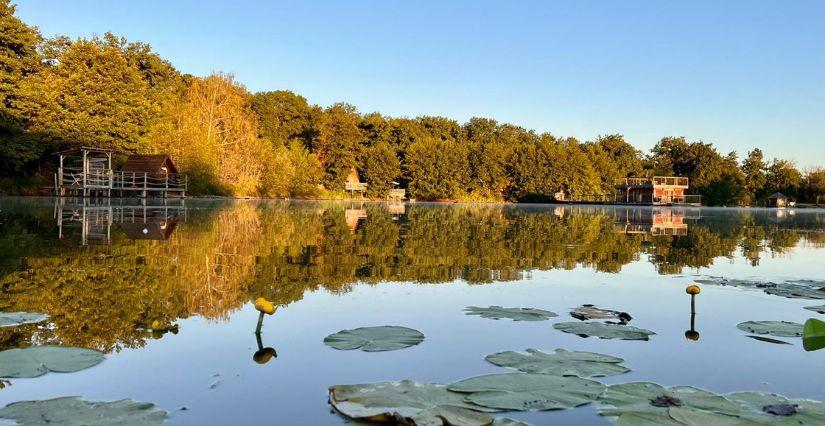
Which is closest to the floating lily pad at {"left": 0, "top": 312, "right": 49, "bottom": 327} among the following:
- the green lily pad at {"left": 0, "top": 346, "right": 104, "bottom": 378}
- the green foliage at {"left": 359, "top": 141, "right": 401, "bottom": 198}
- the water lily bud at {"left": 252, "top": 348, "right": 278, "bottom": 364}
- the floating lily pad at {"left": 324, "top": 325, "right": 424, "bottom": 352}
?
the green lily pad at {"left": 0, "top": 346, "right": 104, "bottom": 378}

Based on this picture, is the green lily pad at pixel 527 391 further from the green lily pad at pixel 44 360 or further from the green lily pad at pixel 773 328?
the green lily pad at pixel 773 328

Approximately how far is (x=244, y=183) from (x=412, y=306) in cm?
4184

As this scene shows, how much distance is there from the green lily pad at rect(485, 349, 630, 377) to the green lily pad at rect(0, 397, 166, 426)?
1.77m

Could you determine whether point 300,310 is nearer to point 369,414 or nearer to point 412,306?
point 412,306

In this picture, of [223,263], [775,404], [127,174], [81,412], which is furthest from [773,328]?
[127,174]

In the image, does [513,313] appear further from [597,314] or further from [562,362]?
[562,362]

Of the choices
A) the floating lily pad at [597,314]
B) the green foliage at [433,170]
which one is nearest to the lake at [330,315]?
the floating lily pad at [597,314]

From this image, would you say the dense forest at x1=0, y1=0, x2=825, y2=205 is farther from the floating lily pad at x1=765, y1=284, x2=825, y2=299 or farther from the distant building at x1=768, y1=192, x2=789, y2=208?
the floating lily pad at x1=765, y1=284, x2=825, y2=299

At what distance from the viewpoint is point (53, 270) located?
599 cm

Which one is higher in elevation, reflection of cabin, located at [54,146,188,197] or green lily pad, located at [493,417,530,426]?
reflection of cabin, located at [54,146,188,197]

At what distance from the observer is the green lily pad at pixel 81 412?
2.17 m

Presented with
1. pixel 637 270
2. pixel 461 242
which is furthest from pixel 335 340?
pixel 461 242

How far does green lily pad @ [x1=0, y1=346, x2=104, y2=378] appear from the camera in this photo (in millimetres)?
2771

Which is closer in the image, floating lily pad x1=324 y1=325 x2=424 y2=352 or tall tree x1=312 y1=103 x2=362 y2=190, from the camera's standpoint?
floating lily pad x1=324 y1=325 x2=424 y2=352
